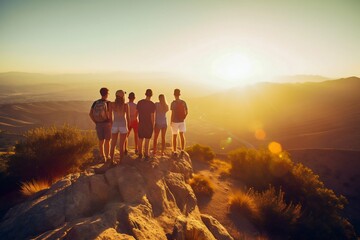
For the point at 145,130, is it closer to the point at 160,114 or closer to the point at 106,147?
the point at 160,114

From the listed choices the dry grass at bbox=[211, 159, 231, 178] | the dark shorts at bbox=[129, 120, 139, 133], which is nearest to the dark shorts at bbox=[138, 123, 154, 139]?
the dark shorts at bbox=[129, 120, 139, 133]

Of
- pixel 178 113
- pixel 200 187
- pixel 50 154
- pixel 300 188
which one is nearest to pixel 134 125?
pixel 178 113

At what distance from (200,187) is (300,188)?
567 cm

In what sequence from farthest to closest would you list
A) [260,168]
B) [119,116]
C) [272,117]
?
[272,117] < [260,168] < [119,116]

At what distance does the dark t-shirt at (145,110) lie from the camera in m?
7.77

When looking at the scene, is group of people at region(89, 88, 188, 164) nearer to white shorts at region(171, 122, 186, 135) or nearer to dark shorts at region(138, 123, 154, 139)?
dark shorts at region(138, 123, 154, 139)

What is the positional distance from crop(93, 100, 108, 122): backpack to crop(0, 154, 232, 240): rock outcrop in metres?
1.56

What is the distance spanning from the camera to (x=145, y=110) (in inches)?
306

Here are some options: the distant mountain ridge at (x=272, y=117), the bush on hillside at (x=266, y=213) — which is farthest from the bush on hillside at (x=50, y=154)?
the distant mountain ridge at (x=272, y=117)

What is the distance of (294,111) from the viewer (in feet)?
261

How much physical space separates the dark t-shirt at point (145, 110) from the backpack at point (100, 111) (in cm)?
103

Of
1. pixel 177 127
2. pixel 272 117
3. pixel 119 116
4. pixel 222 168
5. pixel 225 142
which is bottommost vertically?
pixel 225 142

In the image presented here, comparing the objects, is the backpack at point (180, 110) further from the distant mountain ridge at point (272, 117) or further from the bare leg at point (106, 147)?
the distant mountain ridge at point (272, 117)

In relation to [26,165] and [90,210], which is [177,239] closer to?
[90,210]
